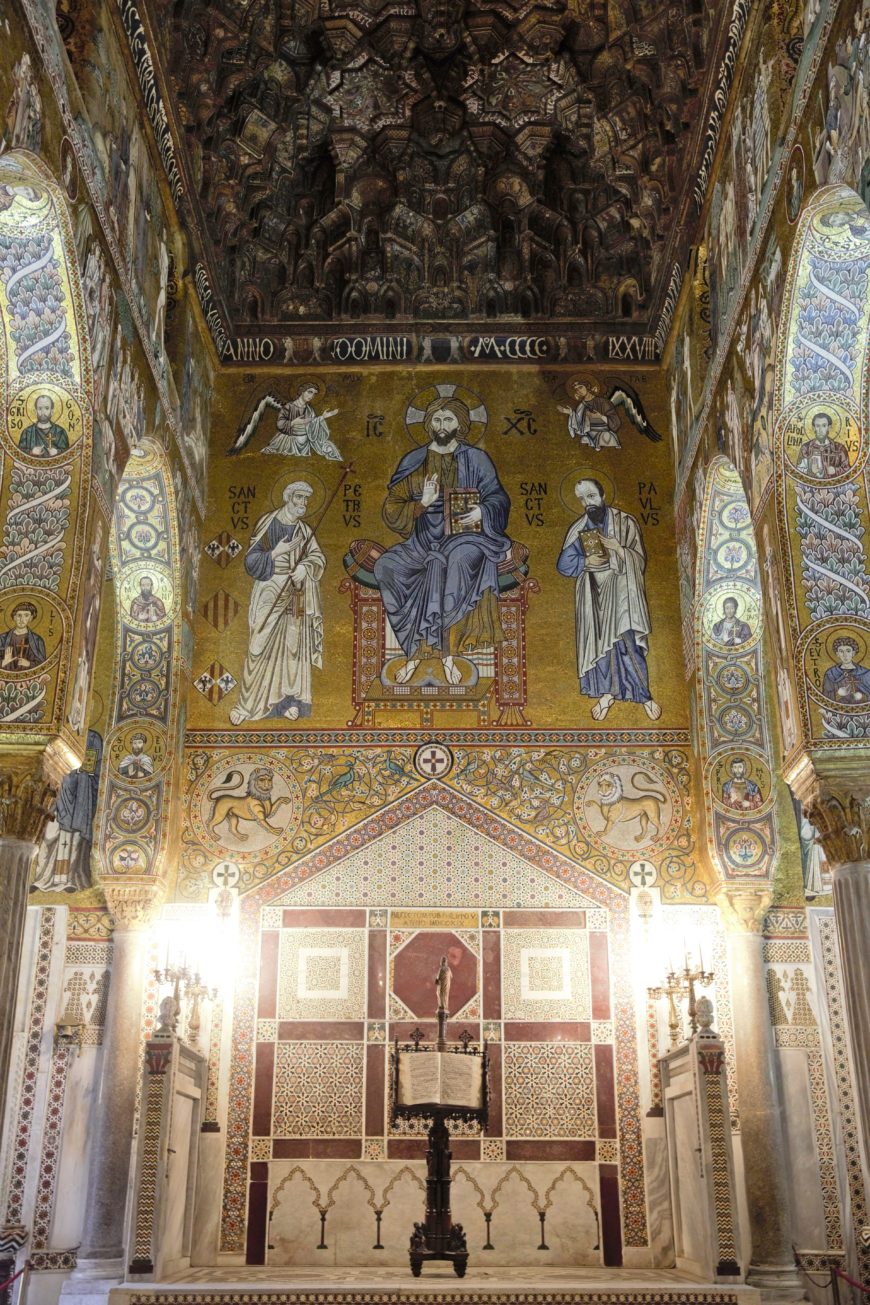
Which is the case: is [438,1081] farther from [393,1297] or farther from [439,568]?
[439,568]

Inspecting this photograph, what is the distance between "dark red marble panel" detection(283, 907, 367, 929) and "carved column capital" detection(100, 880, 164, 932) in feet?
4.31

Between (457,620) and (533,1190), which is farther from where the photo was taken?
(457,620)

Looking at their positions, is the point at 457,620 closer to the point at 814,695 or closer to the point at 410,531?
the point at 410,531

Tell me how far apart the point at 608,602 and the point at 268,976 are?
5.36m

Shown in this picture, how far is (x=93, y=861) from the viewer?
43.5 feet

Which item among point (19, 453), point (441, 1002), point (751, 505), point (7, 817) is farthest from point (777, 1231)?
point (19, 453)

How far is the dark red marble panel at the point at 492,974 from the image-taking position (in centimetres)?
1313

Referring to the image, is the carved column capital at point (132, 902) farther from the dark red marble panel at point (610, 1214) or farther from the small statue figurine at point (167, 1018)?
the dark red marble panel at point (610, 1214)

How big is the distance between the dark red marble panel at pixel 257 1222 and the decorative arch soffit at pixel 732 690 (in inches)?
207

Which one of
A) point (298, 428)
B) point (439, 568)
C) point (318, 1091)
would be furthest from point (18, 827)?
point (298, 428)

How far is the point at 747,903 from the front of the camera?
516 inches

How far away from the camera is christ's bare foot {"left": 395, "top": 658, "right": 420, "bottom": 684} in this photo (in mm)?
14523

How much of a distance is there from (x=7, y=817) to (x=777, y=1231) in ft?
25.4

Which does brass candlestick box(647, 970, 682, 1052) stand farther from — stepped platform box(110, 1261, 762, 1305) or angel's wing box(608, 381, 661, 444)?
angel's wing box(608, 381, 661, 444)
